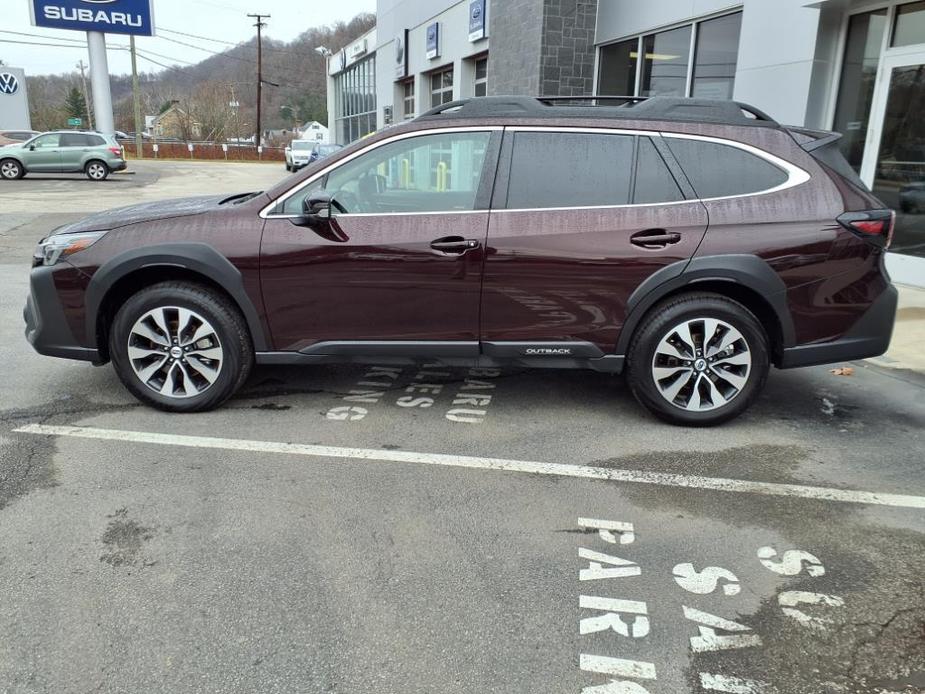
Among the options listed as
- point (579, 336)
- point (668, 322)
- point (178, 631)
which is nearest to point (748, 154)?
point (668, 322)

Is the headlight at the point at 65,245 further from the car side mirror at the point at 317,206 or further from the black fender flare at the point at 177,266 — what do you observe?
the car side mirror at the point at 317,206

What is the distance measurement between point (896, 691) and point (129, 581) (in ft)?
8.79

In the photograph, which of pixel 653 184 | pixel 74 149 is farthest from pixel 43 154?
pixel 653 184

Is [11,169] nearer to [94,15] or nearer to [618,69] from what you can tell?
[94,15]

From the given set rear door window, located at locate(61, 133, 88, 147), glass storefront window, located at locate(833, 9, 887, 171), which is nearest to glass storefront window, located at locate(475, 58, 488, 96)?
glass storefront window, located at locate(833, 9, 887, 171)

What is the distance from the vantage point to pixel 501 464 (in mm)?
3975

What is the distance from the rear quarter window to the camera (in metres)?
4.30

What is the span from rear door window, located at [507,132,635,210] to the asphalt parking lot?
4.44ft

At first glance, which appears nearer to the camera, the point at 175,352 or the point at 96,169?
the point at 175,352

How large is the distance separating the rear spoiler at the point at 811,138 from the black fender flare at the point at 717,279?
0.77 meters

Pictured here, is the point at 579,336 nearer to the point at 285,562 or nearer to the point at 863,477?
the point at 863,477

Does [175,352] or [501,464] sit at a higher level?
[175,352]

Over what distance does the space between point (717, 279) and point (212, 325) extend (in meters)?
2.93

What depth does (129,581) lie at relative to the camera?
112 inches
